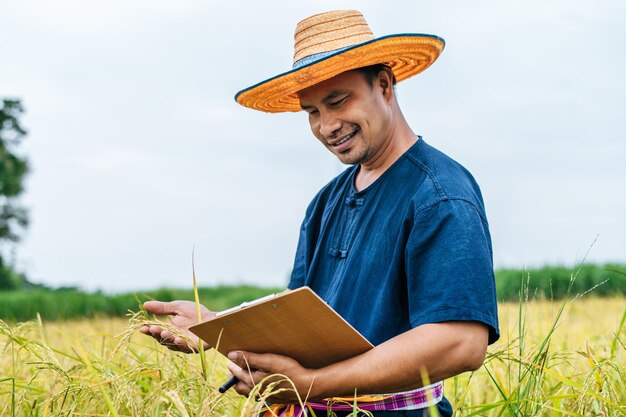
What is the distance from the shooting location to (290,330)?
7.69 feet

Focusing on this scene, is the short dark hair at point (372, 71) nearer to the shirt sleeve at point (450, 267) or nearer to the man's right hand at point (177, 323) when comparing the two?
the shirt sleeve at point (450, 267)

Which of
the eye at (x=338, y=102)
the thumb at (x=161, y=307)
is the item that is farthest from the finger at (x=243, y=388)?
the eye at (x=338, y=102)

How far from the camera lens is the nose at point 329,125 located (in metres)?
2.70

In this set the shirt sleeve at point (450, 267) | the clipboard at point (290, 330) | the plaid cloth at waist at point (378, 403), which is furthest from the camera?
the plaid cloth at waist at point (378, 403)

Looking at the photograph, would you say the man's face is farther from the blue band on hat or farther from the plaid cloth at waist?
the plaid cloth at waist

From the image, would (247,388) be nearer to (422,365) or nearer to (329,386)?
(329,386)

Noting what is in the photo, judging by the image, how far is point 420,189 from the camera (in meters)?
2.57

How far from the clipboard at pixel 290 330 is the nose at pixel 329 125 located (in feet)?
2.19

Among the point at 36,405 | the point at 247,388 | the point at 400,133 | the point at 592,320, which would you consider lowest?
the point at 592,320

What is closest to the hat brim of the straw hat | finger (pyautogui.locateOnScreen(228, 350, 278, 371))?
the straw hat

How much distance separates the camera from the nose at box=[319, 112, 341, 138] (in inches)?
106

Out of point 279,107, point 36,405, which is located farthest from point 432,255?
point 36,405

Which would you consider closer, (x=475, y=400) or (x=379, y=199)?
(x=379, y=199)

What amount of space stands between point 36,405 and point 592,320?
17.4ft
